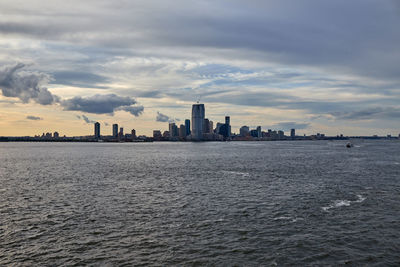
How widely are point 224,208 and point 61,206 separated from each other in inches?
1028

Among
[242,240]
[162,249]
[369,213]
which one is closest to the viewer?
[162,249]

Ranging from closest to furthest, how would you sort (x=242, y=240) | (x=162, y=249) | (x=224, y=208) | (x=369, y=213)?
(x=162, y=249), (x=242, y=240), (x=369, y=213), (x=224, y=208)

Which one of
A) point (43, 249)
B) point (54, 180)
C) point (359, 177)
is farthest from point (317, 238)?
point (54, 180)

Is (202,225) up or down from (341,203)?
down

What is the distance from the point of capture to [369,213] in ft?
150

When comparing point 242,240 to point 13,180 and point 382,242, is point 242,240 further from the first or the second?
point 13,180

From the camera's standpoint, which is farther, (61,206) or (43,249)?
(61,206)

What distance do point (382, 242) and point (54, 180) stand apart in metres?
75.8

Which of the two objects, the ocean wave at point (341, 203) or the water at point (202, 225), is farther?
the ocean wave at point (341, 203)

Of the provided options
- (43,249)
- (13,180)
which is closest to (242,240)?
(43,249)

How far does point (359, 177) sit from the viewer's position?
84.8 meters

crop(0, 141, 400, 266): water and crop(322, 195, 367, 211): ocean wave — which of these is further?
crop(322, 195, 367, 211): ocean wave

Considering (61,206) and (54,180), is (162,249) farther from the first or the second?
(54,180)

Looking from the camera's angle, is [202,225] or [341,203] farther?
[341,203]
